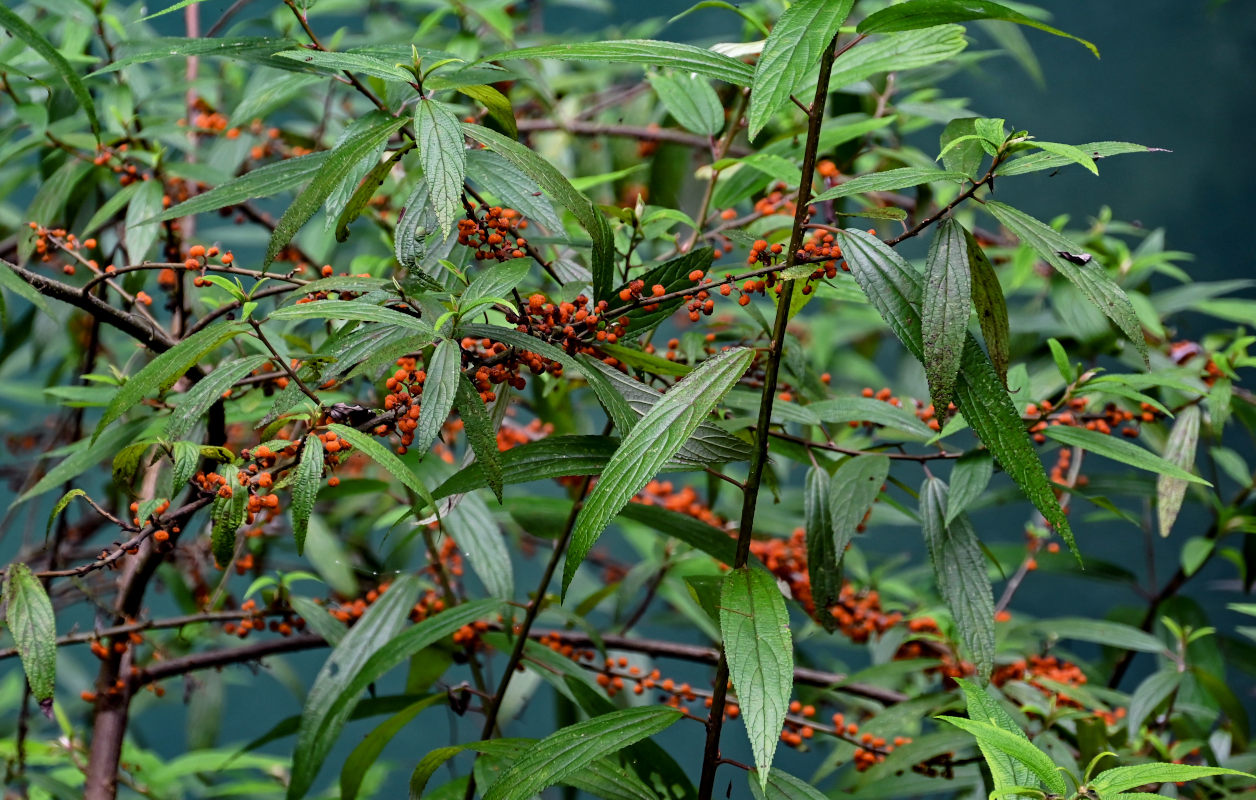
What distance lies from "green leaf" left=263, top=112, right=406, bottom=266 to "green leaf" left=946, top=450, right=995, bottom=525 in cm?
42

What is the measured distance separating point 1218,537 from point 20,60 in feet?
4.07

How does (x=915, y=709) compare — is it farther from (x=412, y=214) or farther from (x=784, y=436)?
(x=412, y=214)

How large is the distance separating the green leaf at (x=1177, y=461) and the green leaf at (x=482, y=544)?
52cm

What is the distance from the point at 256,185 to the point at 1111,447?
569 millimetres

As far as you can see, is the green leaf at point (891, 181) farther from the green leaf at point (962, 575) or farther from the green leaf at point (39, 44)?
the green leaf at point (39, 44)

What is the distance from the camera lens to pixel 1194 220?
6.88 ft

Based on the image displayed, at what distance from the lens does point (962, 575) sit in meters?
0.70

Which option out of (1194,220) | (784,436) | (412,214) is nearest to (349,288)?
(412,214)

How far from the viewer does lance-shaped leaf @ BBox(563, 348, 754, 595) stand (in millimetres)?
473

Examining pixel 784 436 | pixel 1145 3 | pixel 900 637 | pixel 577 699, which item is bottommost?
pixel 900 637

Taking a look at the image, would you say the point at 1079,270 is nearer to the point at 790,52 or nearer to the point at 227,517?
the point at 790,52

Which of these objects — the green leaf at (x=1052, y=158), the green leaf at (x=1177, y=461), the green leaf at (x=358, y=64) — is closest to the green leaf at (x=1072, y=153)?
the green leaf at (x=1052, y=158)

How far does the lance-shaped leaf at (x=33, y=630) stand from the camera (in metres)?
0.57

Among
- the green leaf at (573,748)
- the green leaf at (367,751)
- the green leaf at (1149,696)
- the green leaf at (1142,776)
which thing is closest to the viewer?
the green leaf at (1142,776)
